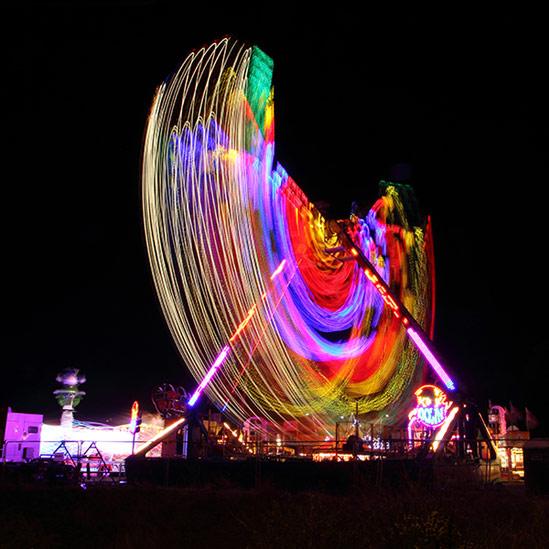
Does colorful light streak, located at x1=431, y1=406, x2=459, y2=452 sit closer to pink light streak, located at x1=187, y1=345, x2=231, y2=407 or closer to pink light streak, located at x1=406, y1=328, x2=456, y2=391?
pink light streak, located at x1=406, y1=328, x2=456, y2=391

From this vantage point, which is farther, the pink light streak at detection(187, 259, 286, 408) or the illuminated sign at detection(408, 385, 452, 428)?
the illuminated sign at detection(408, 385, 452, 428)

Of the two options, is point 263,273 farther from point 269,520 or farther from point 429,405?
point 269,520

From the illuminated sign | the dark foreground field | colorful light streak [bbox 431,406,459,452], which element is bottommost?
the dark foreground field

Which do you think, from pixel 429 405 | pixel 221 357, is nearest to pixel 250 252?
pixel 221 357

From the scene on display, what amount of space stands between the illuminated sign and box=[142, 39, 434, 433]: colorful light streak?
2.03 metres

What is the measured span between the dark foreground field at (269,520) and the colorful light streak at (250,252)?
32.0 feet

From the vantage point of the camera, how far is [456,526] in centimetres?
892

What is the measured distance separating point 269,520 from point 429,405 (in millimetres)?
23043

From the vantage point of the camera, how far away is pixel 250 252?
76.9 feet

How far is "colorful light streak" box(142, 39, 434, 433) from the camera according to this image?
23656mm

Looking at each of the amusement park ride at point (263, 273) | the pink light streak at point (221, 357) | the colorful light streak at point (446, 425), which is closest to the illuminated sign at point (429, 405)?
the amusement park ride at point (263, 273)

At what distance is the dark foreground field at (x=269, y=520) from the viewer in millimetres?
8633

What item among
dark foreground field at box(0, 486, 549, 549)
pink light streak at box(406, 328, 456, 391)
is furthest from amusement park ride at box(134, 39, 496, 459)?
dark foreground field at box(0, 486, 549, 549)

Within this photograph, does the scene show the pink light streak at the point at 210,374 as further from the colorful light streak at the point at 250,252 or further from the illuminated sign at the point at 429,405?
the illuminated sign at the point at 429,405
